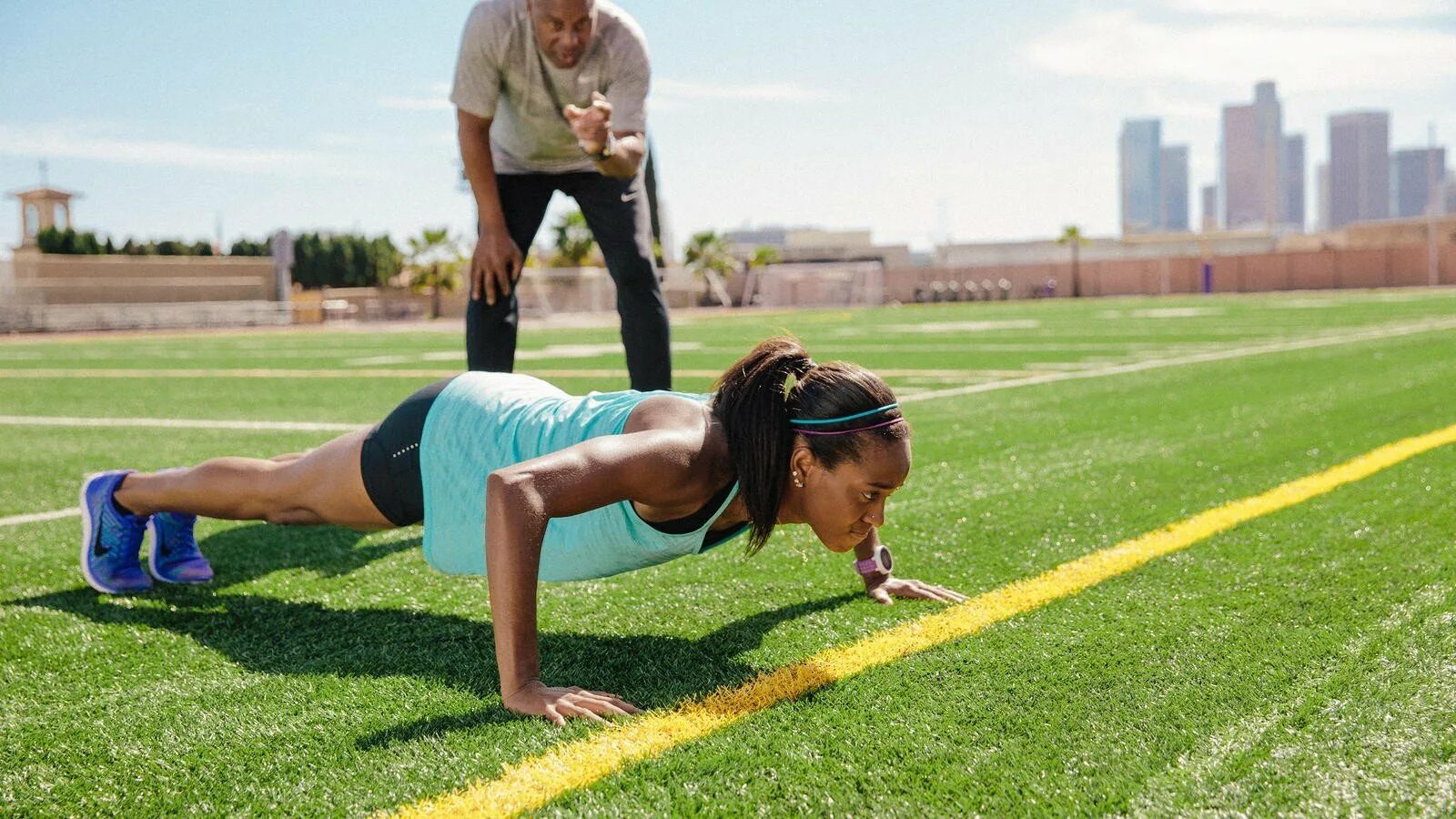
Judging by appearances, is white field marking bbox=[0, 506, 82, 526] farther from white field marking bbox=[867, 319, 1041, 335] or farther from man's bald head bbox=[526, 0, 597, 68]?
white field marking bbox=[867, 319, 1041, 335]

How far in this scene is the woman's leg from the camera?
123 inches

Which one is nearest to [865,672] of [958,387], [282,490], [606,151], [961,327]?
[282,490]

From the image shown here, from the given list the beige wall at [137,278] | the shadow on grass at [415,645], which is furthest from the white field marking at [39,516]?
the beige wall at [137,278]

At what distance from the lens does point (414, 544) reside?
4.02m

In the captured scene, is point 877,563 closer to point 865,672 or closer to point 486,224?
point 865,672

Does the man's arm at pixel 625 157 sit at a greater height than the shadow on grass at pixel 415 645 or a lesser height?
greater

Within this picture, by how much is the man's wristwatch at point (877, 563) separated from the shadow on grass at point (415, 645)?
83mm

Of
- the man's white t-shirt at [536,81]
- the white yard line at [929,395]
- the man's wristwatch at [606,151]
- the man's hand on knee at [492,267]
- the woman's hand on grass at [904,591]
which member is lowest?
the woman's hand on grass at [904,591]

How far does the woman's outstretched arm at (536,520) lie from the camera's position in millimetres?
2295

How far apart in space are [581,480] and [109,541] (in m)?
1.86

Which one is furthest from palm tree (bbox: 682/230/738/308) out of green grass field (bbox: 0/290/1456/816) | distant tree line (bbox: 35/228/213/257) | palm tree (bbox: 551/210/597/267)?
green grass field (bbox: 0/290/1456/816)

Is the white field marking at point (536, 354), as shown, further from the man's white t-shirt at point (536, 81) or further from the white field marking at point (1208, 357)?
the man's white t-shirt at point (536, 81)

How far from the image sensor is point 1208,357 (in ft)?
37.1

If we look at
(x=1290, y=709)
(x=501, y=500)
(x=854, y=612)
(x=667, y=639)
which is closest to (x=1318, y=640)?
(x=1290, y=709)
